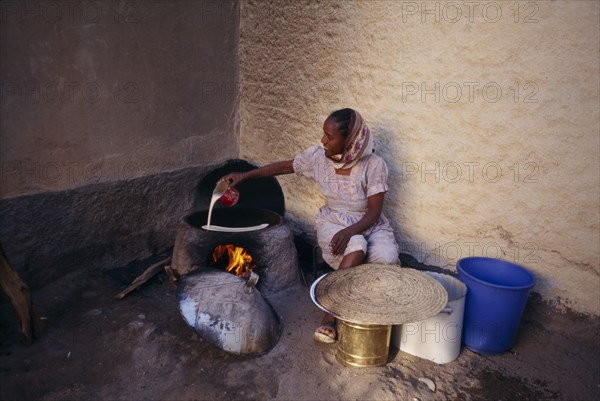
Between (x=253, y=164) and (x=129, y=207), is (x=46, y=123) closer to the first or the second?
(x=129, y=207)

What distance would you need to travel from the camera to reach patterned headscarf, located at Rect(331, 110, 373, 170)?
3.53m

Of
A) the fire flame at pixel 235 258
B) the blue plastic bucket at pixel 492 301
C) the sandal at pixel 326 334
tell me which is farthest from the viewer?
the fire flame at pixel 235 258

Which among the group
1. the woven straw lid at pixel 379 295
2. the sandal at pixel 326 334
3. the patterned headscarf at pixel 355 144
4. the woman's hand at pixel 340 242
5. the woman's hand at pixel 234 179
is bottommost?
the sandal at pixel 326 334

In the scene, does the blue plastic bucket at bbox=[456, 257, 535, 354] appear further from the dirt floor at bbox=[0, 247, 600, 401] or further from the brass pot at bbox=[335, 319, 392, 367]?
the brass pot at bbox=[335, 319, 392, 367]

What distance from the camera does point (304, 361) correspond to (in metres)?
3.29

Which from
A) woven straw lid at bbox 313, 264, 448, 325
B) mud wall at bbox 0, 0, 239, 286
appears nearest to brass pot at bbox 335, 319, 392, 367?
woven straw lid at bbox 313, 264, 448, 325

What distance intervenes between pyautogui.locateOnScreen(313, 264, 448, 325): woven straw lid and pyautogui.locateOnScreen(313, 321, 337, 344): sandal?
37 centimetres

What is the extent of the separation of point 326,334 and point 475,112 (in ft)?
6.35

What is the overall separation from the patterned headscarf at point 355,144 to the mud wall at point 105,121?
1.74m

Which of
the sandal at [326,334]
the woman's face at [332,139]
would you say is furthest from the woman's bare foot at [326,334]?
the woman's face at [332,139]

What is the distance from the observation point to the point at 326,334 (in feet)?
11.3

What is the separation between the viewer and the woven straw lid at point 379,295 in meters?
2.98

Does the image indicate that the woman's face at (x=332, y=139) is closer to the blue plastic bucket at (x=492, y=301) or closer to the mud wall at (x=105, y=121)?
the blue plastic bucket at (x=492, y=301)

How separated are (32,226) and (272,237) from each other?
1833 millimetres
